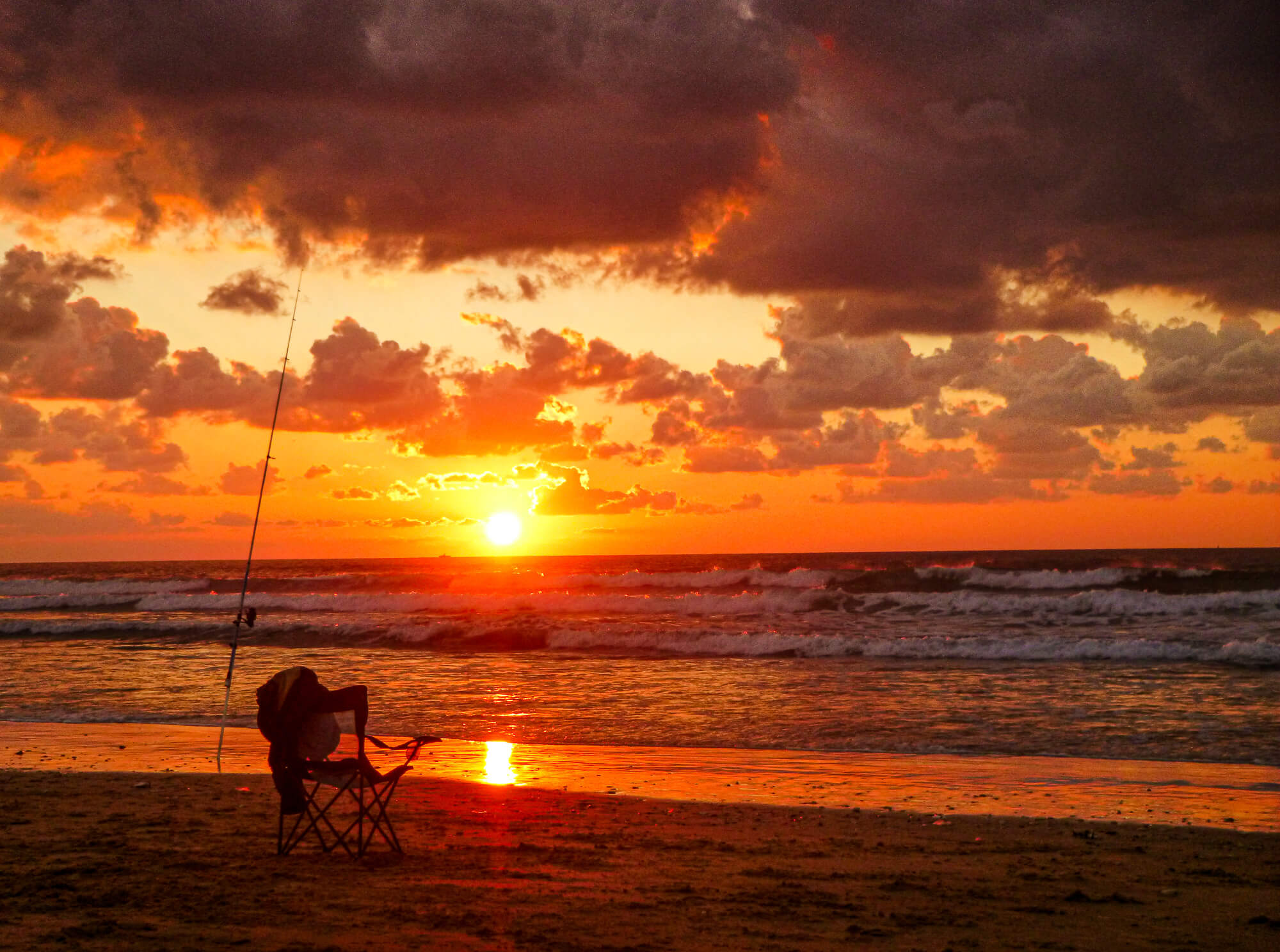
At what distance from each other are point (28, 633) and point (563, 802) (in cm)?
3276

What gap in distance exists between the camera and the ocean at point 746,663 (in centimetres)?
1355

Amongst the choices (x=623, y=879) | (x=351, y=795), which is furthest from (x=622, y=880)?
(x=351, y=795)

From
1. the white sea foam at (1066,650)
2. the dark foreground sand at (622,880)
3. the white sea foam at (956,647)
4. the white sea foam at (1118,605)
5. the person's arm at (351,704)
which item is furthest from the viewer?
the white sea foam at (1118,605)

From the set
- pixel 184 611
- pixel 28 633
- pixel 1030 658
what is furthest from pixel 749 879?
pixel 184 611

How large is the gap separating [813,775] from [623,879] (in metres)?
4.66

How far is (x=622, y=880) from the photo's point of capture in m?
6.35

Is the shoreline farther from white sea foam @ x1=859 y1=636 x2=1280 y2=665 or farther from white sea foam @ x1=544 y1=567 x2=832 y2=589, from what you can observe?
white sea foam @ x1=544 y1=567 x2=832 y2=589

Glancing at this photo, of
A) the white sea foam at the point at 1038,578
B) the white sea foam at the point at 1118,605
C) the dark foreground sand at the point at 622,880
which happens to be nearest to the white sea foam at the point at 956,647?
the white sea foam at the point at 1118,605

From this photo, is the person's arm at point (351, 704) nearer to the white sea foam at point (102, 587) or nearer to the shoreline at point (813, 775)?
the shoreline at point (813, 775)

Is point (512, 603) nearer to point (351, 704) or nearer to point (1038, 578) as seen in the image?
point (1038, 578)

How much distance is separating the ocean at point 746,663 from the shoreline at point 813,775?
2.42 feet

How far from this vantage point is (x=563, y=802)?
8.93 m

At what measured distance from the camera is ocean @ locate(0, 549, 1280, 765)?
1355 cm

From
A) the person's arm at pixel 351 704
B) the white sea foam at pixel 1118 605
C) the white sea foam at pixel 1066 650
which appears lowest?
the person's arm at pixel 351 704
